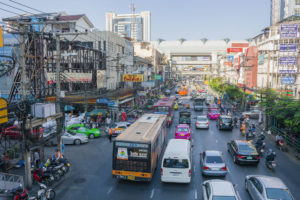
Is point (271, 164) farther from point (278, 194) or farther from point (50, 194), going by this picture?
point (50, 194)

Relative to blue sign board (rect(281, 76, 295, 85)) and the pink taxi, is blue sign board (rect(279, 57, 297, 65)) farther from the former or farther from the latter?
the pink taxi

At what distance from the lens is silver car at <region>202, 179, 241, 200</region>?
10.1m

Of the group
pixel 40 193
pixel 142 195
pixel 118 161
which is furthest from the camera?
pixel 118 161

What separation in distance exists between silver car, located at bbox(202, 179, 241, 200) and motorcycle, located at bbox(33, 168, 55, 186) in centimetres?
853

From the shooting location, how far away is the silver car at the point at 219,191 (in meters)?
10.1

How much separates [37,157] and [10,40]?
81.1ft

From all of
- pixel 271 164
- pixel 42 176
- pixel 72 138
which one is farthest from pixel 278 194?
pixel 72 138

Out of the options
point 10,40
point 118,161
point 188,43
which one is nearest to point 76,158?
point 118,161

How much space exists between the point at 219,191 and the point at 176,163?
146 inches

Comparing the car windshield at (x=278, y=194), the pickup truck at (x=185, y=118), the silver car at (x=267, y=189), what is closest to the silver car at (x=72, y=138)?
the pickup truck at (x=185, y=118)

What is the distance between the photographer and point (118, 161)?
13.9 m

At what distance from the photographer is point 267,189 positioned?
35.4 ft

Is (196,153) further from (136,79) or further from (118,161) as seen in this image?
(136,79)

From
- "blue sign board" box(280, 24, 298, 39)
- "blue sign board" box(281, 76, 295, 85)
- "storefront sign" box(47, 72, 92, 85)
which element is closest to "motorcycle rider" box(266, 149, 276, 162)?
"storefront sign" box(47, 72, 92, 85)
